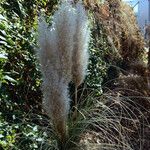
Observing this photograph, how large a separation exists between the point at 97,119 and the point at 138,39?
17.7 ft

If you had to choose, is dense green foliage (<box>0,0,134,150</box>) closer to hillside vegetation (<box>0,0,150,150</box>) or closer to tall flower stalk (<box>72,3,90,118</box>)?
hillside vegetation (<box>0,0,150,150</box>)

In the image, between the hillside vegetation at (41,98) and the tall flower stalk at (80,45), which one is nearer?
the hillside vegetation at (41,98)

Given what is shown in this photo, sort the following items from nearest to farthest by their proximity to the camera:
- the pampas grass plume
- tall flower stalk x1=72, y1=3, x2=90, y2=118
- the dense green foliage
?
1. the pampas grass plume
2. the dense green foliage
3. tall flower stalk x1=72, y1=3, x2=90, y2=118

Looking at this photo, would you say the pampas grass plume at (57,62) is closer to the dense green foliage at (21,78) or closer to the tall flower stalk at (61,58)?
the tall flower stalk at (61,58)

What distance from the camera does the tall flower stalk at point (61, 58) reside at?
2682 mm

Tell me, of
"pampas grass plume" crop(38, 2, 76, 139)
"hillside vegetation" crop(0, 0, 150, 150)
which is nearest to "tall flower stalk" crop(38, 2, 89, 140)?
"pampas grass plume" crop(38, 2, 76, 139)

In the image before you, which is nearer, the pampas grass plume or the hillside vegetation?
the pampas grass plume

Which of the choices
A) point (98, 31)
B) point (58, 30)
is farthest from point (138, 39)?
A: point (58, 30)

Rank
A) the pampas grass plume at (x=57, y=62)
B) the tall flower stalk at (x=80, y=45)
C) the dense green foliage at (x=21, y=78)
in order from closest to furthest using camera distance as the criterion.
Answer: the pampas grass plume at (x=57, y=62), the dense green foliage at (x=21, y=78), the tall flower stalk at (x=80, y=45)

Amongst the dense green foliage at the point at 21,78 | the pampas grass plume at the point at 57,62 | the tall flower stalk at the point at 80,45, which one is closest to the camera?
the pampas grass plume at the point at 57,62

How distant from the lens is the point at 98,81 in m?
5.42

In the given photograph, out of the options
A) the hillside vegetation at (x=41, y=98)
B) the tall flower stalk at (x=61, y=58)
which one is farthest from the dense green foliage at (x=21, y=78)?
the tall flower stalk at (x=61, y=58)

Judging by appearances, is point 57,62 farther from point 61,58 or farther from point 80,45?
point 80,45

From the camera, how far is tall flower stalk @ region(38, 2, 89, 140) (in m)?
2.68
